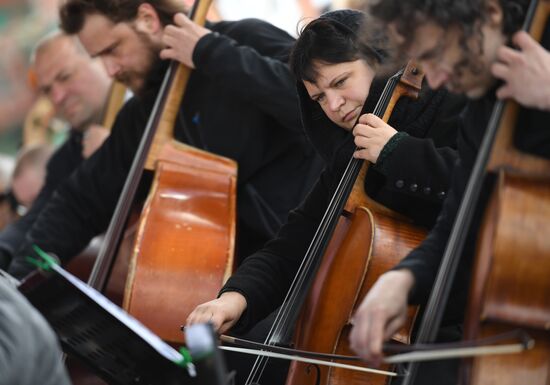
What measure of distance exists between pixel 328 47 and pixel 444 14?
0.63 m

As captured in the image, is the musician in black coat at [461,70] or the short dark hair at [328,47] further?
the short dark hair at [328,47]

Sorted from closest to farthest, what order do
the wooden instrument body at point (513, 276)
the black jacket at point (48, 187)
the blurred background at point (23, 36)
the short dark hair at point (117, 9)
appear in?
the wooden instrument body at point (513, 276)
the short dark hair at point (117, 9)
the black jacket at point (48, 187)
the blurred background at point (23, 36)

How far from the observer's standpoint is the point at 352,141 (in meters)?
2.16

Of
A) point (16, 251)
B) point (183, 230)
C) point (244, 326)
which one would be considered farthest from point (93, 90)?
point (244, 326)

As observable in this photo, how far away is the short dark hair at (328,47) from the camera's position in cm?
208

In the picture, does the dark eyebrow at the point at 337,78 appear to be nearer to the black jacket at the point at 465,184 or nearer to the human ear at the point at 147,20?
the black jacket at the point at 465,184

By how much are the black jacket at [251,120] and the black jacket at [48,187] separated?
76 cm

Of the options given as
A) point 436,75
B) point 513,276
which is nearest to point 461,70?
point 436,75

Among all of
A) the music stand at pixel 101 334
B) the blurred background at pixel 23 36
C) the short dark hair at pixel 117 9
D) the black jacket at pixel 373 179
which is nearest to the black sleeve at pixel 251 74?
the short dark hair at pixel 117 9

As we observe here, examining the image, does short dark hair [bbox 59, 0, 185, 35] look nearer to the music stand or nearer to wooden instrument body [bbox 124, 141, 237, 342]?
wooden instrument body [bbox 124, 141, 237, 342]

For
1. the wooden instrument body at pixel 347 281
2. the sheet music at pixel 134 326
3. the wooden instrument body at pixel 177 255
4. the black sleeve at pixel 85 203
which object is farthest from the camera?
the black sleeve at pixel 85 203

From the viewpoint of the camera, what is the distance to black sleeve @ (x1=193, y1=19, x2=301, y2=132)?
2.69 m

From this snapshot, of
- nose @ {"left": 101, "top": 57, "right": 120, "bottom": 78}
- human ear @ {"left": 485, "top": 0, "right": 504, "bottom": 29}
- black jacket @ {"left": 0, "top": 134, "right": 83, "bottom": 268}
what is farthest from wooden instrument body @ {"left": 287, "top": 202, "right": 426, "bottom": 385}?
black jacket @ {"left": 0, "top": 134, "right": 83, "bottom": 268}

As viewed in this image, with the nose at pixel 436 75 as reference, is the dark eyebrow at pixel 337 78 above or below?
below
